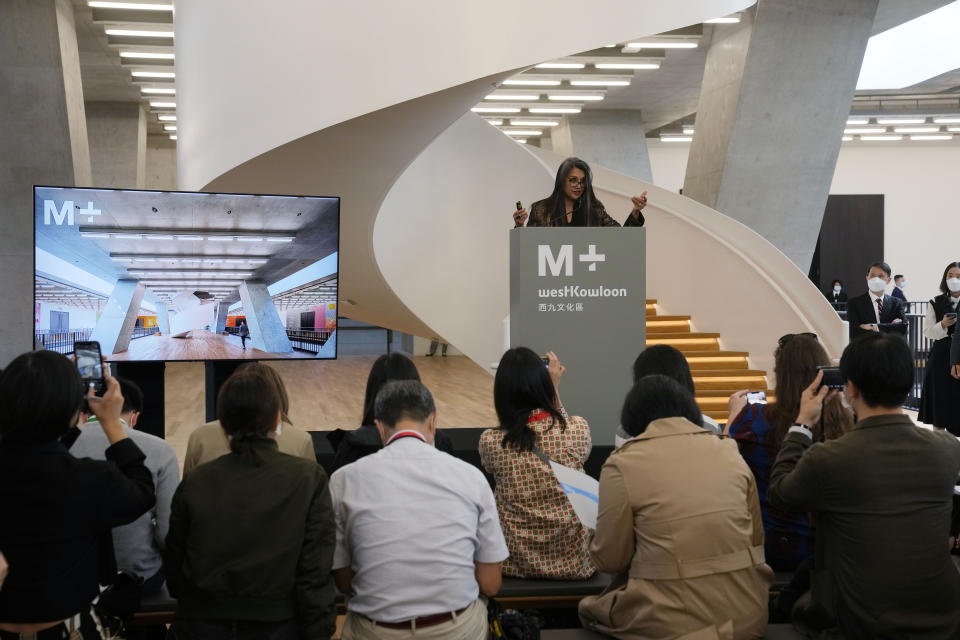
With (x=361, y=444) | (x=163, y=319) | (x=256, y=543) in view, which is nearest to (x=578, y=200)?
(x=163, y=319)

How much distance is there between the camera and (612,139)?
693 inches

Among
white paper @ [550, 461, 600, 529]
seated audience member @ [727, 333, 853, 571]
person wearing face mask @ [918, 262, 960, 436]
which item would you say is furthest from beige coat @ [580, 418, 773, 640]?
person wearing face mask @ [918, 262, 960, 436]

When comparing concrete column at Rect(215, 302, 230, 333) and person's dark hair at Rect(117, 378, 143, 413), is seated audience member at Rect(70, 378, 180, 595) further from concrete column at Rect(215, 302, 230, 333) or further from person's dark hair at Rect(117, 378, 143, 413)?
concrete column at Rect(215, 302, 230, 333)

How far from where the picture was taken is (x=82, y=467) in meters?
2.03

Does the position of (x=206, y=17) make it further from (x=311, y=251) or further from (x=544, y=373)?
(x=544, y=373)

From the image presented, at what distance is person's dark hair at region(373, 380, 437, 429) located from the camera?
2.27 m

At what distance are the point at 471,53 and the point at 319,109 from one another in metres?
1.10

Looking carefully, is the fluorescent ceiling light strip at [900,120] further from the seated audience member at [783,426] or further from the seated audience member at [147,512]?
the seated audience member at [147,512]

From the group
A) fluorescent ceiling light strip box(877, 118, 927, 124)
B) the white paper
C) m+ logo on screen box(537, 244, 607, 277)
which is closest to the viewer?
the white paper

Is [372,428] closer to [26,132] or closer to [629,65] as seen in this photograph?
[26,132]

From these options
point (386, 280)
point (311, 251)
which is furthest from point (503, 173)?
point (311, 251)

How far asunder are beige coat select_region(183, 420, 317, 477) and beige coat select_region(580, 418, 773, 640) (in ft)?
3.39

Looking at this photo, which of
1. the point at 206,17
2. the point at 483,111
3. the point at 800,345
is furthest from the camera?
the point at 483,111

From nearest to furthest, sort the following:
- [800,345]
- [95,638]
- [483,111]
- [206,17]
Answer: [95,638], [800,345], [206,17], [483,111]
